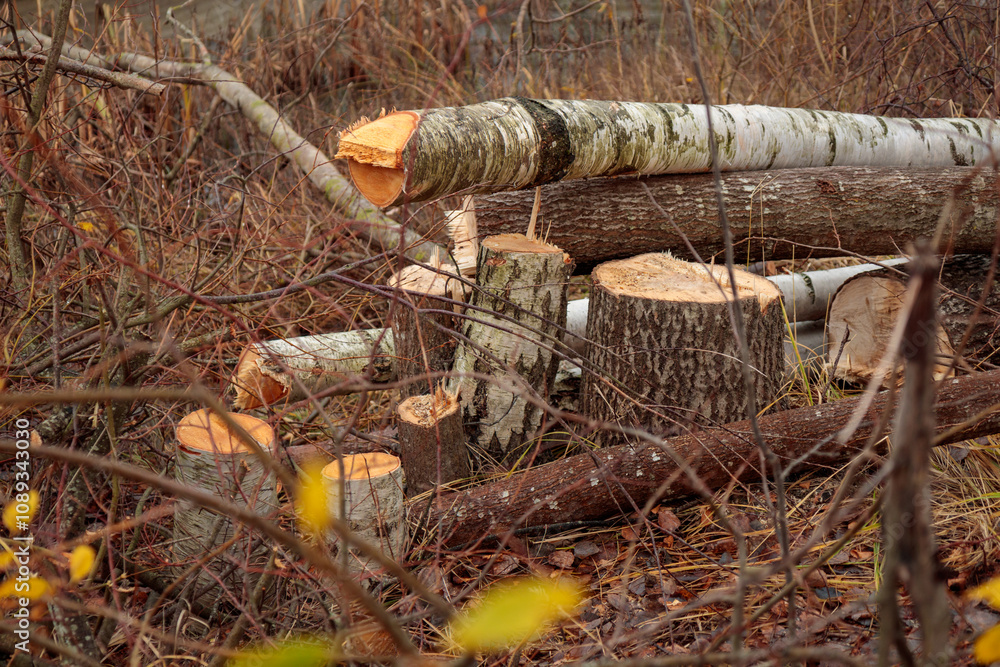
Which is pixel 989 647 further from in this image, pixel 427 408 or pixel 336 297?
pixel 336 297

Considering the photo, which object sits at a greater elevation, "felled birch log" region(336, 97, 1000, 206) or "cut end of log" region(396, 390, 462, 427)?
"felled birch log" region(336, 97, 1000, 206)

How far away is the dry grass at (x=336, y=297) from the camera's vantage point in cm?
200

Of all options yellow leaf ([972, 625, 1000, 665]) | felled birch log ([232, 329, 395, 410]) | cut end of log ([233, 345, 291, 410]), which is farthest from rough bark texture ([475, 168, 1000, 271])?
yellow leaf ([972, 625, 1000, 665])

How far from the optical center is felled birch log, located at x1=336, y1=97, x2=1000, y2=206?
250cm

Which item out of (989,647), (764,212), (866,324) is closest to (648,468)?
(764,212)

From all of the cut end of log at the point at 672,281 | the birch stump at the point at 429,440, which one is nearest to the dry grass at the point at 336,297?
the birch stump at the point at 429,440

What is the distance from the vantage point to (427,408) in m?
2.67

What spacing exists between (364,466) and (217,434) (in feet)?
1.47

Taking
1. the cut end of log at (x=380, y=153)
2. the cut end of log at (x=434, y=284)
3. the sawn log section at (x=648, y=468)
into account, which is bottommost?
the sawn log section at (x=648, y=468)

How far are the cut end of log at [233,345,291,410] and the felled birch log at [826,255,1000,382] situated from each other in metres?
2.41

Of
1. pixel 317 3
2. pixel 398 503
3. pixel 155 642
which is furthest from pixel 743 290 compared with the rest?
pixel 317 3

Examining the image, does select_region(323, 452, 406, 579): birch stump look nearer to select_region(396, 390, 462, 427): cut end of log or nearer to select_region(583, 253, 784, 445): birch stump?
select_region(396, 390, 462, 427): cut end of log

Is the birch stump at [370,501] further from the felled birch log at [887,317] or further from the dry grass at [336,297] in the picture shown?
the felled birch log at [887,317]

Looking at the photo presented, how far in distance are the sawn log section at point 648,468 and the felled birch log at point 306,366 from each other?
68 centimetres
